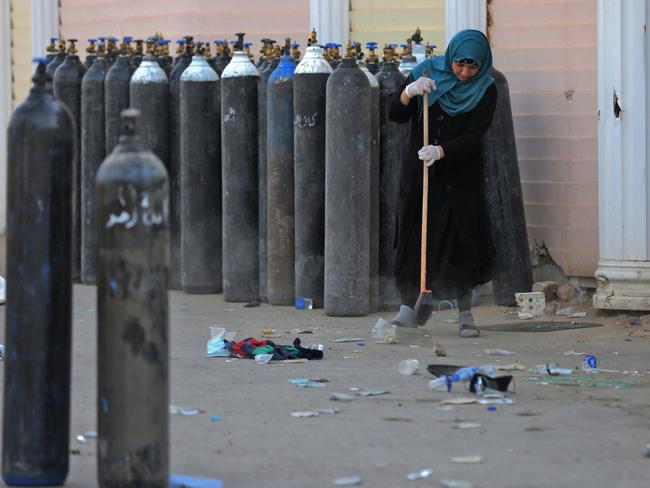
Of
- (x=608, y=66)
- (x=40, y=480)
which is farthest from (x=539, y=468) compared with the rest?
(x=608, y=66)

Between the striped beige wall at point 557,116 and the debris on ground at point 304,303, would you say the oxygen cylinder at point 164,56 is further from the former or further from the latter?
the striped beige wall at point 557,116

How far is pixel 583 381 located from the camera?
277 inches

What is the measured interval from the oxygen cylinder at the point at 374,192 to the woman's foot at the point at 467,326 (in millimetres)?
1185

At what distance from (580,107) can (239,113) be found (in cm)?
250

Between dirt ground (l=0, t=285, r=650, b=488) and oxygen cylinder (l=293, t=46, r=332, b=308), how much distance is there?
3.86ft

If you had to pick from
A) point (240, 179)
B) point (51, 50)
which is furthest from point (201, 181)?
point (51, 50)

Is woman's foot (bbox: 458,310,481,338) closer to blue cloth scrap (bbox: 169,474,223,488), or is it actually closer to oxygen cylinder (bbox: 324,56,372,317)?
oxygen cylinder (bbox: 324,56,372,317)

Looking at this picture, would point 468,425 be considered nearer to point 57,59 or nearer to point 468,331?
point 468,331

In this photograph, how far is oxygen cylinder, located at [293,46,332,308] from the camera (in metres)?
9.97

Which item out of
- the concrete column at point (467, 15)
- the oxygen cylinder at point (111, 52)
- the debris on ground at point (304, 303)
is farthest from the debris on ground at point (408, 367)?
the oxygen cylinder at point (111, 52)

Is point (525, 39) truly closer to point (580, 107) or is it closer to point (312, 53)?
point (580, 107)

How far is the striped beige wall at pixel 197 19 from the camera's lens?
1195 centimetres

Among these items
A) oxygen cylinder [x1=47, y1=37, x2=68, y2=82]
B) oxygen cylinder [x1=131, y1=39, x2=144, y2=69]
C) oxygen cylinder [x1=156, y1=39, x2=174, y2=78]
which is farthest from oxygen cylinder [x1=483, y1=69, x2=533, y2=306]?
oxygen cylinder [x1=47, y1=37, x2=68, y2=82]

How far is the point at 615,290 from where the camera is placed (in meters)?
9.44
